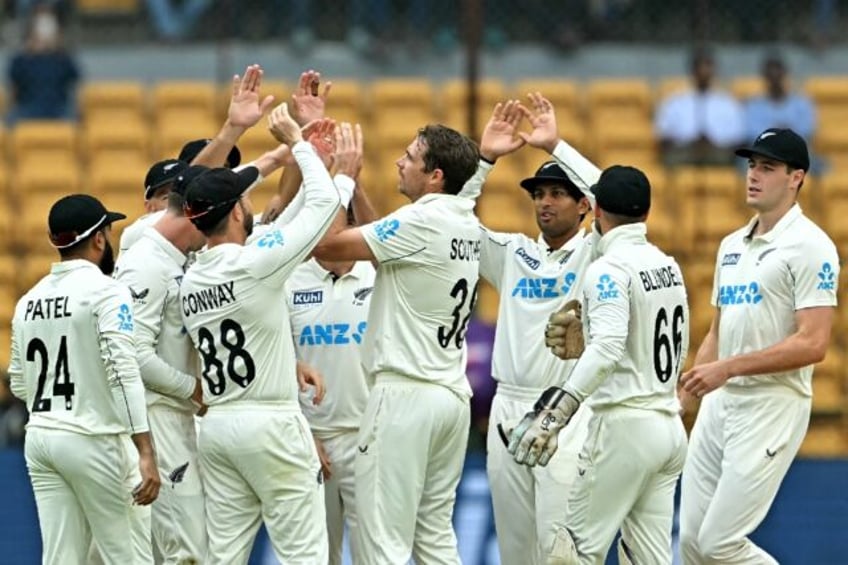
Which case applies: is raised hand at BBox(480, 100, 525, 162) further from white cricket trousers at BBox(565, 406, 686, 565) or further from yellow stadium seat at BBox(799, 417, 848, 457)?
yellow stadium seat at BBox(799, 417, 848, 457)

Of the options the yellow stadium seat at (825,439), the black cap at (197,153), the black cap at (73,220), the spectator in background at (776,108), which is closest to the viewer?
the black cap at (73,220)

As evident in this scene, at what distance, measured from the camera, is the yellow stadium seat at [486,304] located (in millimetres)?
14523

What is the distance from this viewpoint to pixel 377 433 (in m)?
9.72

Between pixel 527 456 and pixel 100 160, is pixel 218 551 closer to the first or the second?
pixel 527 456

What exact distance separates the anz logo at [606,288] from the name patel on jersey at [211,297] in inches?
67.4

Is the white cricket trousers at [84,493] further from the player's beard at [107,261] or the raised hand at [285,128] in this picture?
the raised hand at [285,128]

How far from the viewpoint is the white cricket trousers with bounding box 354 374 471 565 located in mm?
9688

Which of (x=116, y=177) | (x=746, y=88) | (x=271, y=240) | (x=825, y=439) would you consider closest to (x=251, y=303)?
(x=271, y=240)

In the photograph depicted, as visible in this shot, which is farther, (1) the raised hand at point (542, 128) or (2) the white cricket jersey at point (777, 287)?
(1) the raised hand at point (542, 128)

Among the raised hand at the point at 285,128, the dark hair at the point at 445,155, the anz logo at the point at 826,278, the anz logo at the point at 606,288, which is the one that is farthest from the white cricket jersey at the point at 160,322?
the anz logo at the point at 826,278

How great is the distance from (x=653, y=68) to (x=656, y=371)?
7.60 metres

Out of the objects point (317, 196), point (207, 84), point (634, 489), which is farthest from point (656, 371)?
point (207, 84)

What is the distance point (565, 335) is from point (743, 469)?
110cm

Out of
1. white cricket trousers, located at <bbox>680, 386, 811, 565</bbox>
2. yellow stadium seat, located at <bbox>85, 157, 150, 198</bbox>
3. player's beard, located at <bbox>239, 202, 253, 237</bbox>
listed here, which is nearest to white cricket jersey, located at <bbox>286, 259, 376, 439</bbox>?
player's beard, located at <bbox>239, 202, 253, 237</bbox>
